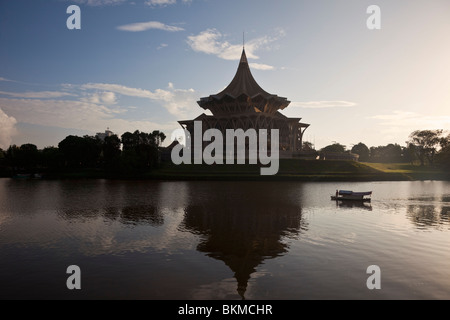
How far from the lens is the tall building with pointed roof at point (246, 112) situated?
83375 millimetres

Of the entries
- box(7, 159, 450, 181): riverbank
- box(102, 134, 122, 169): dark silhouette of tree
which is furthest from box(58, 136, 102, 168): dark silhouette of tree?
box(7, 159, 450, 181): riverbank

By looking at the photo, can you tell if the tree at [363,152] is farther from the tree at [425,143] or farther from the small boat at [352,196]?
the small boat at [352,196]

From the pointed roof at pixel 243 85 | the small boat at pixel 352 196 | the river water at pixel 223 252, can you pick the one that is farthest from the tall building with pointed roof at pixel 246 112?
the river water at pixel 223 252

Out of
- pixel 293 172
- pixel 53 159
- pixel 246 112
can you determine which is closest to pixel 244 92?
pixel 246 112

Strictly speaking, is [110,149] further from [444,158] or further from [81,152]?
[444,158]

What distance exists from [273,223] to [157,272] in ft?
36.2

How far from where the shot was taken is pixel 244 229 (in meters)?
18.8

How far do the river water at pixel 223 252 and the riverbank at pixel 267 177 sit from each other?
29906 millimetres

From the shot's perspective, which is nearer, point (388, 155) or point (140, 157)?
point (140, 157)

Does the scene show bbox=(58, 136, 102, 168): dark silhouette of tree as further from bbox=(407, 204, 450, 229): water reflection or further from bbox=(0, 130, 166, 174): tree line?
bbox=(407, 204, 450, 229): water reflection

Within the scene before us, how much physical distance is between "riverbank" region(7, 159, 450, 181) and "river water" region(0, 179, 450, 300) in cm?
2991

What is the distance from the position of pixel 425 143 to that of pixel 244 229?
106393mm

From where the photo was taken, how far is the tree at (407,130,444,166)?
9762 cm
